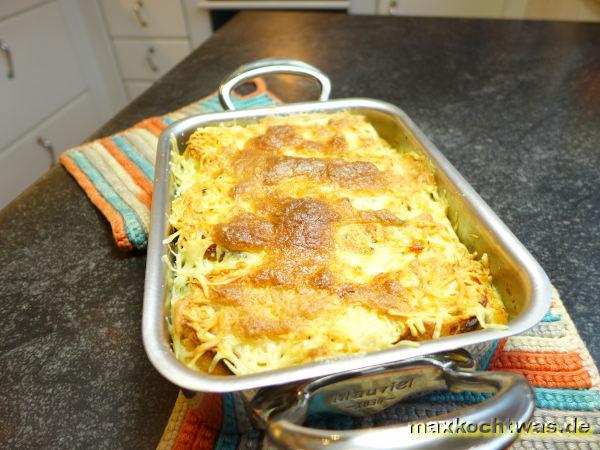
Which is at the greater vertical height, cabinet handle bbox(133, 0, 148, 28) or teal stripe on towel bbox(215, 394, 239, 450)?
cabinet handle bbox(133, 0, 148, 28)

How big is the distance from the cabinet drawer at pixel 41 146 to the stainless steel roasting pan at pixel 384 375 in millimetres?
1589

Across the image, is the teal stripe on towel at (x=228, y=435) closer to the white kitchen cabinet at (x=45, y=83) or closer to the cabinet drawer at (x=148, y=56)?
the white kitchen cabinet at (x=45, y=83)

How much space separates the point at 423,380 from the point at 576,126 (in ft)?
3.31

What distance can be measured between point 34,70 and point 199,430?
1998mm

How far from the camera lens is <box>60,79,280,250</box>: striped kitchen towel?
2.64ft

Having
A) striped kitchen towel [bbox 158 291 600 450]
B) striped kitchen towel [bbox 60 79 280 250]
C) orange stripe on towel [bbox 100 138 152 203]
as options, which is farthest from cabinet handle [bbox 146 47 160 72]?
striped kitchen towel [bbox 158 291 600 450]

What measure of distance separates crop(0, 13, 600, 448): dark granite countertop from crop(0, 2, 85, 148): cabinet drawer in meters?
0.83

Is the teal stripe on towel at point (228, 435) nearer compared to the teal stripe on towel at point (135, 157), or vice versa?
A: the teal stripe on towel at point (228, 435)

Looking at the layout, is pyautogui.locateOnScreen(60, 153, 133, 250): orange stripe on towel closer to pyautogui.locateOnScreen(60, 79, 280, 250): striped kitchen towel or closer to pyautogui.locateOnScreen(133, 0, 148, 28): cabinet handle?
pyautogui.locateOnScreen(60, 79, 280, 250): striped kitchen towel

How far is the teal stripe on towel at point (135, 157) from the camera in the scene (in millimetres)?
952

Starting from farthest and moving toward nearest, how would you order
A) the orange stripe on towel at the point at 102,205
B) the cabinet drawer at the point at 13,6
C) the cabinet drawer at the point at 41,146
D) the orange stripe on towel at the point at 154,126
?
the cabinet drawer at the point at 41,146
the cabinet drawer at the point at 13,6
the orange stripe on towel at the point at 154,126
the orange stripe on towel at the point at 102,205

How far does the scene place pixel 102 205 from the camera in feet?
2.88

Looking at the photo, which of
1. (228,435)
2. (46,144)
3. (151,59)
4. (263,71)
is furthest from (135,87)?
(228,435)

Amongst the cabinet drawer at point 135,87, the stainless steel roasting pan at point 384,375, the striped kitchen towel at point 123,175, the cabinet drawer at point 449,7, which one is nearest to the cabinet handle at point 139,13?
the cabinet drawer at point 135,87
